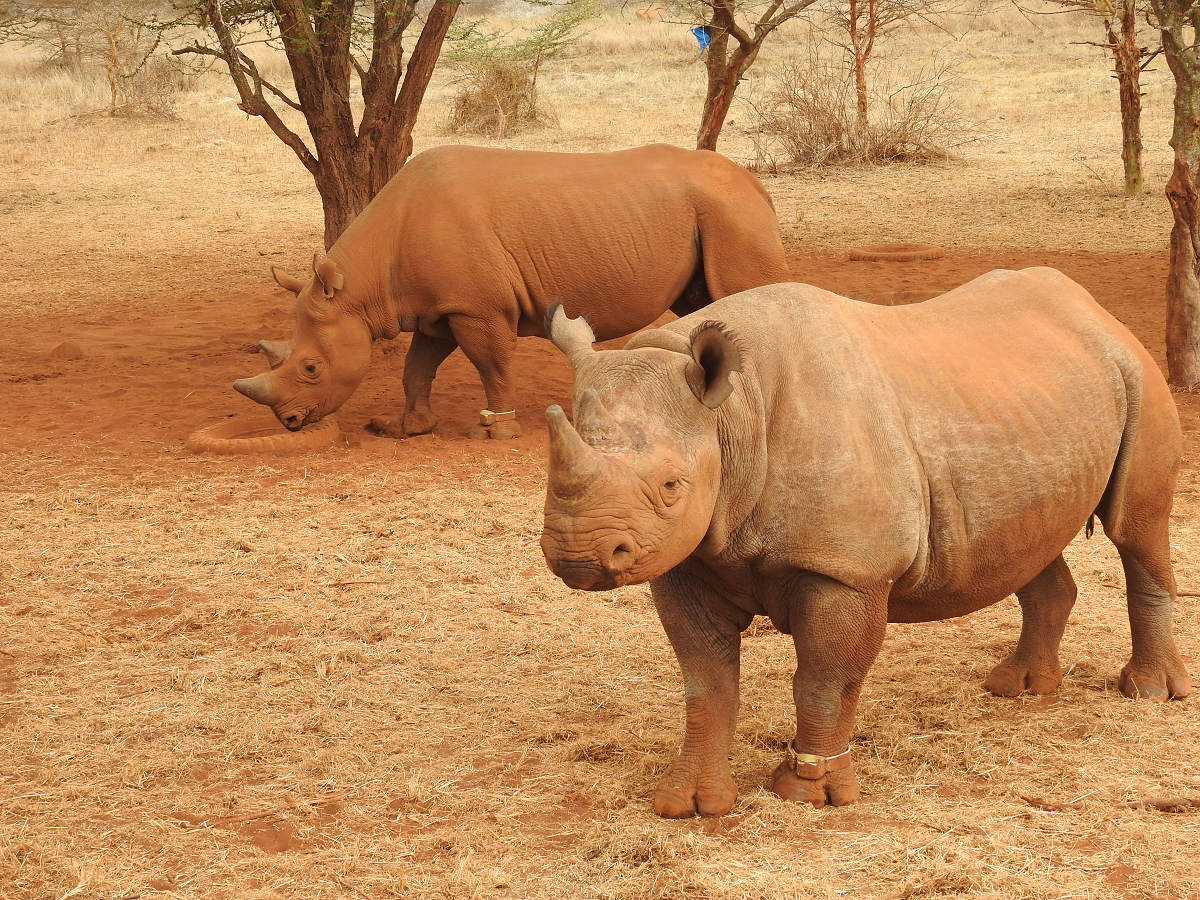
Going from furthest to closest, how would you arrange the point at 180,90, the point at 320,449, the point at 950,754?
1. the point at 180,90
2. the point at 320,449
3. the point at 950,754

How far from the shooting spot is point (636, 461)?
3.60m

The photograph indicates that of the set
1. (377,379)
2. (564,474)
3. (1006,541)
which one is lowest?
(377,379)

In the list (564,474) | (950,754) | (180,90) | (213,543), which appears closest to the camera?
(564,474)

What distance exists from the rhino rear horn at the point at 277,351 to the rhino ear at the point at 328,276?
44 centimetres

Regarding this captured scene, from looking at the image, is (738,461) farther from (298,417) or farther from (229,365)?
(229,365)

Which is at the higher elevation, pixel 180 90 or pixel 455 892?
pixel 180 90

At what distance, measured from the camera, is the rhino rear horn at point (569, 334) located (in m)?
4.05

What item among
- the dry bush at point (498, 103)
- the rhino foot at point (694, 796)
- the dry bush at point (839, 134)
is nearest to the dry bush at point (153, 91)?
the dry bush at point (498, 103)

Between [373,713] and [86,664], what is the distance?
4.78 feet

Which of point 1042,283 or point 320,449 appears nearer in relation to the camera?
point 1042,283

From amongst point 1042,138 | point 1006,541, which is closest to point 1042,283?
point 1006,541

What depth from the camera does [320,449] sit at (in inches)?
354

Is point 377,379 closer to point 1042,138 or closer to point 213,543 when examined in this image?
point 213,543

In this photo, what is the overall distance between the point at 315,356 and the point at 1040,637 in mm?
5318
